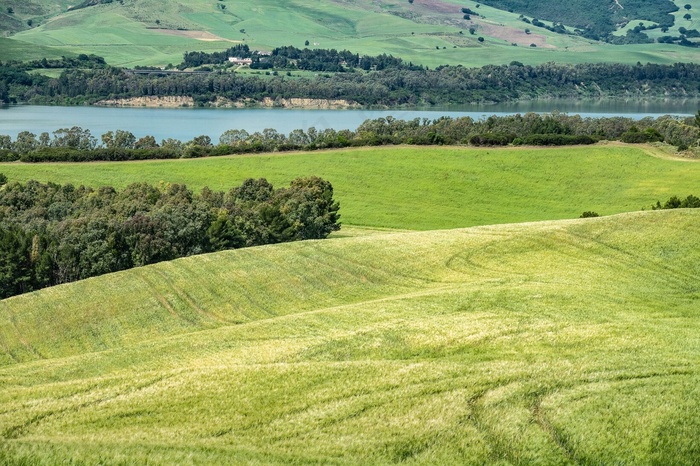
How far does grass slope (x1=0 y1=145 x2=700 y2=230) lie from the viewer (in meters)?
94.3

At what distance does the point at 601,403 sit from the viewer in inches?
822

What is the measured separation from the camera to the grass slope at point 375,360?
18.7m

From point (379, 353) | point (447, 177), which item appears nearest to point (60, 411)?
point (379, 353)

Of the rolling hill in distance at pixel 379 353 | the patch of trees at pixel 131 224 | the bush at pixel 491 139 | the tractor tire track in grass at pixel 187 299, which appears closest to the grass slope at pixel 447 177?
the bush at pixel 491 139

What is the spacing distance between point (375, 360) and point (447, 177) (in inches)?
3259

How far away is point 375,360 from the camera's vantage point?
26.4 meters

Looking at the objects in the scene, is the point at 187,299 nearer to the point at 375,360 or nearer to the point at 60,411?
the point at 375,360

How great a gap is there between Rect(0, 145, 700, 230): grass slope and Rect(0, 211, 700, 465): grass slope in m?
40.4

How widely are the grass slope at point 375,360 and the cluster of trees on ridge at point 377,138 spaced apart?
67556 mm

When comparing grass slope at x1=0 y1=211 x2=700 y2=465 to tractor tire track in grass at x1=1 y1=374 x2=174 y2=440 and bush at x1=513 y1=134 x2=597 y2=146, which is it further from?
bush at x1=513 y1=134 x2=597 y2=146

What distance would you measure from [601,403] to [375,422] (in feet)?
18.5

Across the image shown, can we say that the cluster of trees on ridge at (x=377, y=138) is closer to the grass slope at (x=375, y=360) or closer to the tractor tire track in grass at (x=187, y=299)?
the grass slope at (x=375, y=360)

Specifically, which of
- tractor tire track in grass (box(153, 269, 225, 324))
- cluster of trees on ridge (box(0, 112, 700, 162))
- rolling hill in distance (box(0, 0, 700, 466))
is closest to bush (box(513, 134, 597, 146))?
cluster of trees on ridge (box(0, 112, 700, 162))

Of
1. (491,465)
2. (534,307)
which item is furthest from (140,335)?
(491,465)
